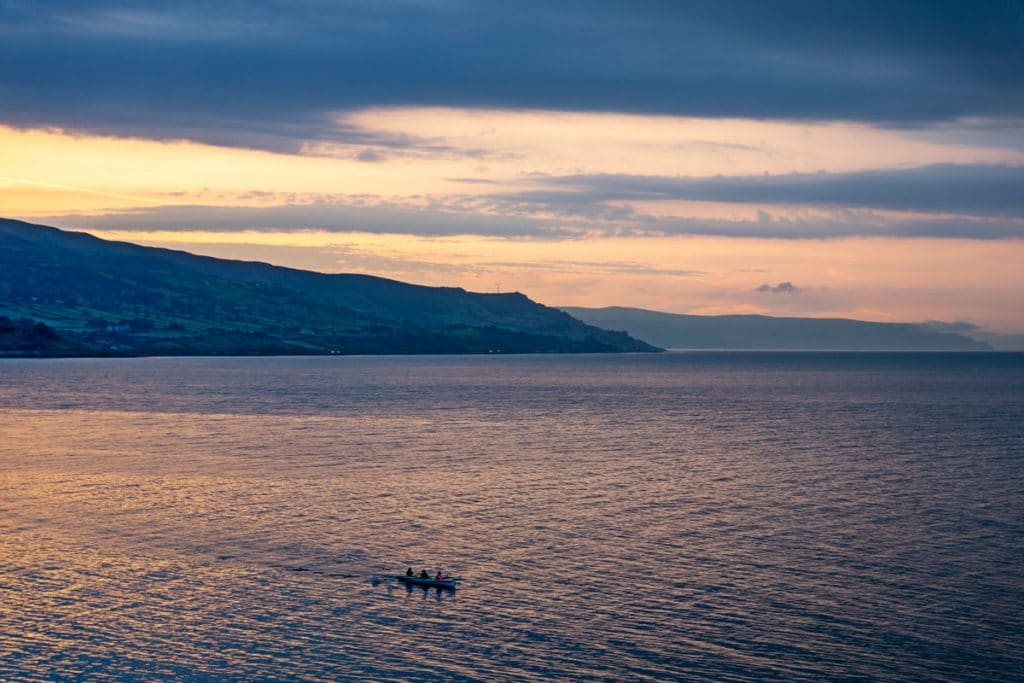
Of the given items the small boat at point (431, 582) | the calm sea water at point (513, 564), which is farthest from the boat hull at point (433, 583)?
the calm sea water at point (513, 564)

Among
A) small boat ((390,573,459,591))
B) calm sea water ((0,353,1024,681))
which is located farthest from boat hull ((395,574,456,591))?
calm sea water ((0,353,1024,681))

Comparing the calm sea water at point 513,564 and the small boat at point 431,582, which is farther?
the small boat at point 431,582

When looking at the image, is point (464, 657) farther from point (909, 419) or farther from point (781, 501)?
point (909, 419)

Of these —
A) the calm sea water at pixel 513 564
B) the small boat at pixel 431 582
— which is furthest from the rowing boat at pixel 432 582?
the calm sea water at pixel 513 564

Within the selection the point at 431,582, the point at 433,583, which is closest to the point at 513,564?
the point at 433,583

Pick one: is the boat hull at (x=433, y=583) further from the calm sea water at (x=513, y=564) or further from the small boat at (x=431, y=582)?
the calm sea water at (x=513, y=564)

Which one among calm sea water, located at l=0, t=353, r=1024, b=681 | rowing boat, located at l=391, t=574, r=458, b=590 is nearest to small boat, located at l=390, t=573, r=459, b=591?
rowing boat, located at l=391, t=574, r=458, b=590

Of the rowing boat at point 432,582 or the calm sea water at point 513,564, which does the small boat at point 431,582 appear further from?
the calm sea water at point 513,564

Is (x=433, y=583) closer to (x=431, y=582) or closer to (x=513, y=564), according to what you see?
(x=431, y=582)

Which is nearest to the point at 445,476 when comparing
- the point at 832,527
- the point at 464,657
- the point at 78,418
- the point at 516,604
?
the point at 832,527

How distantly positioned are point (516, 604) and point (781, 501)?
43.4 m

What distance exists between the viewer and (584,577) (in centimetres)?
6706

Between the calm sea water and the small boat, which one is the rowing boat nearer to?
the small boat

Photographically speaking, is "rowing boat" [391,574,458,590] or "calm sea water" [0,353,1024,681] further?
"rowing boat" [391,574,458,590]
